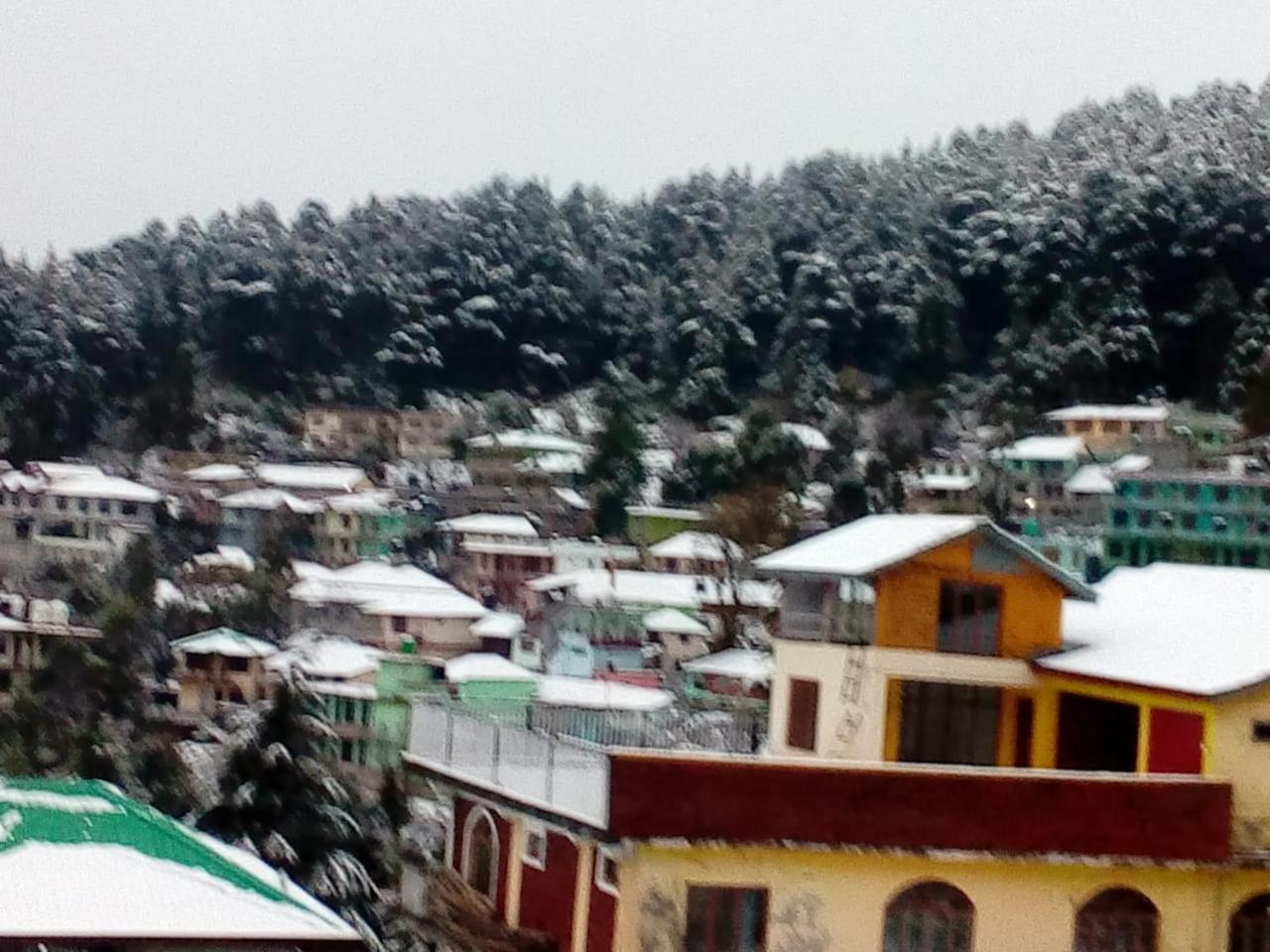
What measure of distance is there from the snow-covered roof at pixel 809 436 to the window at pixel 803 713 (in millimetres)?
39317

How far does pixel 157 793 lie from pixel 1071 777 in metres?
20.1

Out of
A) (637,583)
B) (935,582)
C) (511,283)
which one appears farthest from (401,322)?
(935,582)

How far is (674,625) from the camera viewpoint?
41.0 m

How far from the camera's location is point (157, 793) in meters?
27.4

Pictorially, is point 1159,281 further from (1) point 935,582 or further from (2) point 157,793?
(1) point 935,582

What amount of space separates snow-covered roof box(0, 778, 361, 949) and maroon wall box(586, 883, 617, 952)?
126 inches

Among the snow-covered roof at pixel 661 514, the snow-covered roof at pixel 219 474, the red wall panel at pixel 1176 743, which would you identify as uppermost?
the snow-covered roof at pixel 219 474

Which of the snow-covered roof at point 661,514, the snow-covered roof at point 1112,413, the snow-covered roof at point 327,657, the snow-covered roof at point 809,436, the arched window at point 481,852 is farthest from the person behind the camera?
the snow-covered roof at point 809,436

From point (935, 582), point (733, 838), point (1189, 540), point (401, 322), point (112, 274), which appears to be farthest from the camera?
point (112, 274)

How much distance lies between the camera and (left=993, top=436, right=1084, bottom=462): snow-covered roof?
4759 cm

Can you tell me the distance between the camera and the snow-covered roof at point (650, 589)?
4209 centimetres

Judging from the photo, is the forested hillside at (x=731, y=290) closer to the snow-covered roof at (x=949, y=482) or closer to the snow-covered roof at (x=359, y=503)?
the snow-covered roof at (x=949, y=482)

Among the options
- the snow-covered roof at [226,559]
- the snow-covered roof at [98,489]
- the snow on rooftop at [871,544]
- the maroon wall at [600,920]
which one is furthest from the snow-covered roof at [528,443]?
the maroon wall at [600,920]

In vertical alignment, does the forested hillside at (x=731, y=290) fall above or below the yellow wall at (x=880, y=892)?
above
